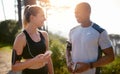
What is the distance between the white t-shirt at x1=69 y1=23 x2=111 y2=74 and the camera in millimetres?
4955

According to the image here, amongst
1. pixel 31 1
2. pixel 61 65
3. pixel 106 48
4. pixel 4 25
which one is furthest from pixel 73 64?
pixel 4 25

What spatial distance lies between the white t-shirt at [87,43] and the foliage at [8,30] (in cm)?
2549

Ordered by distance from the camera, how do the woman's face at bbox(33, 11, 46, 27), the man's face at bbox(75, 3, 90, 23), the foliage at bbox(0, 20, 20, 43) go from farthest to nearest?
1. the foliage at bbox(0, 20, 20, 43)
2. the man's face at bbox(75, 3, 90, 23)
3. the woman's face at bbox(33, 11, 46, 27)

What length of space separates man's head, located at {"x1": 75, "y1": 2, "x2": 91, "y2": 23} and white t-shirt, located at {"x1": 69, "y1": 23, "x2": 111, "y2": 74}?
0.47 ft

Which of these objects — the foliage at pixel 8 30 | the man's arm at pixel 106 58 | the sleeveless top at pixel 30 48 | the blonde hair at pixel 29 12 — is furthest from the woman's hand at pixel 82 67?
the foliage at pixel 8 30

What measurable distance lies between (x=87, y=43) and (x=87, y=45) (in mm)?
29

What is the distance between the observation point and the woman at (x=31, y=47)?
478 centimetres

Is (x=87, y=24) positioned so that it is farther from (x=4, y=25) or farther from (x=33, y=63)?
(x=4, y=25)

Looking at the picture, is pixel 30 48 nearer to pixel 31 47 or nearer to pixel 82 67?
pixel 31 47

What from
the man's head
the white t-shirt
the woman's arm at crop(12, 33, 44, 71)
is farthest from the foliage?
the woman's arm at crop(12, 33, 44, 71)

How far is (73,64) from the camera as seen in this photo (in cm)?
513

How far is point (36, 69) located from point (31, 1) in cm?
782

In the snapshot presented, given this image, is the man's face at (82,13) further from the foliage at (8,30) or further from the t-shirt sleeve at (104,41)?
the foliage at (8,30)

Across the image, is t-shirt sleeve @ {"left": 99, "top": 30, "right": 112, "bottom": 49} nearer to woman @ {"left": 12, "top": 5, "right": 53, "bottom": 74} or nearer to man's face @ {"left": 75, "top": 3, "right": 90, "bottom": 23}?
man's face @ {"left": 75, "top": 3, "right": 90, "bottom": 23}
